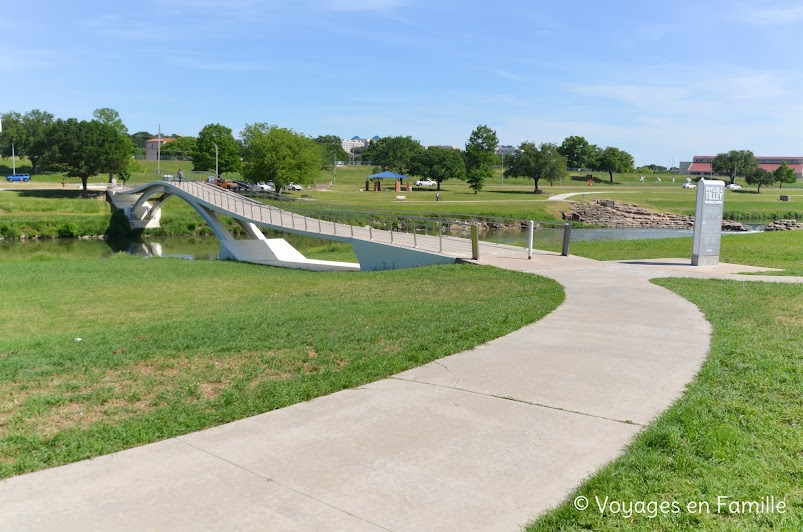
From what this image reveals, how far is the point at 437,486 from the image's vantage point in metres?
4.27

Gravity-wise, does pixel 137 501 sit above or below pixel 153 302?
above

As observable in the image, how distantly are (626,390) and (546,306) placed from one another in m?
4.65

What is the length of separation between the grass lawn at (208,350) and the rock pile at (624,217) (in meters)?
48.2

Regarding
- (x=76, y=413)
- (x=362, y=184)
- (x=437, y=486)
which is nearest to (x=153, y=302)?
(x=76, y=413)

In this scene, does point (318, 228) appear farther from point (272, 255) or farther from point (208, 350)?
point (208, 350)

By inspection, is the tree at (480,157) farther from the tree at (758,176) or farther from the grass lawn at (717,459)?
the grass lawn at (717,459)

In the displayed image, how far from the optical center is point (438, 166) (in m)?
95.2

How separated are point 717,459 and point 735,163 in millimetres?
124120

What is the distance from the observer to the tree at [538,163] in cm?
9319

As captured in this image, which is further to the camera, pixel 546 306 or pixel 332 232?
pixel 332 232

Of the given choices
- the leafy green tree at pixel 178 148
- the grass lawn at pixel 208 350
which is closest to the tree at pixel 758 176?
the grass lawn at pixel 208 350

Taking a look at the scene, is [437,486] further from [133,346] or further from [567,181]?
[567,181]

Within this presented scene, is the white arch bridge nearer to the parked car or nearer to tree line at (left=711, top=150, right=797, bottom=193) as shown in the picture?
the parked car

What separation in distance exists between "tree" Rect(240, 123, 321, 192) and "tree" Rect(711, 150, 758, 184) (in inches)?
3077
